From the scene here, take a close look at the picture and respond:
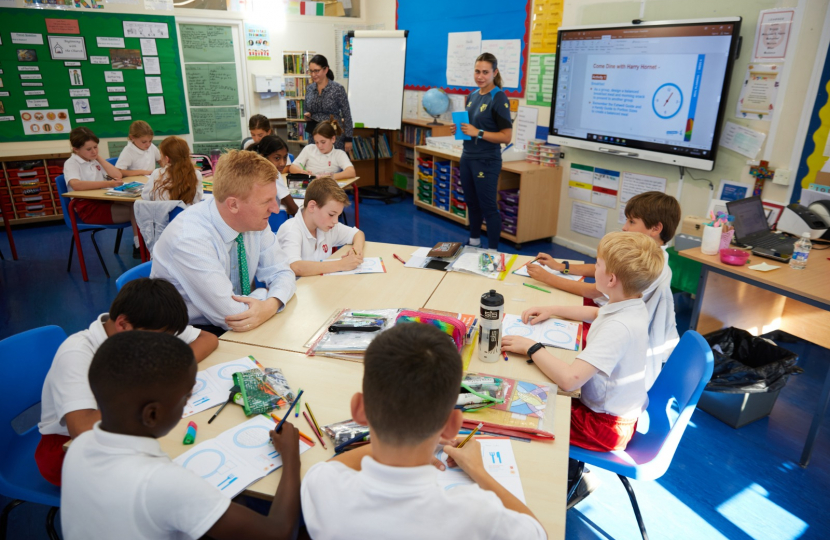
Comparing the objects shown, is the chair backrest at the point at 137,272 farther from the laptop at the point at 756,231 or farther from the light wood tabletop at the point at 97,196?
the laptop at the point at 756,231

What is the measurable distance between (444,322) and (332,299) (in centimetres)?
63

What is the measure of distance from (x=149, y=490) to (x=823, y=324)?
3.75 metres

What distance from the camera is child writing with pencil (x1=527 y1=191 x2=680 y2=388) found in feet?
6.37

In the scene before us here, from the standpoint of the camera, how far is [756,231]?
3.13 meters

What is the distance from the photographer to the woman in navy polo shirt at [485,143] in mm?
4355

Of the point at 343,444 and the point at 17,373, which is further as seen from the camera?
the point at 17,373

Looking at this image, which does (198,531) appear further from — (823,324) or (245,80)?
(245,80)

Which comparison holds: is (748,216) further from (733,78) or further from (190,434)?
(190,434)

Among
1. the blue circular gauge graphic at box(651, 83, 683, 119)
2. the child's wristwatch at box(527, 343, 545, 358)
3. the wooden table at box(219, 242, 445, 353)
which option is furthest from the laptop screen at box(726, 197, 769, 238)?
the child's wristwatch at box(527, 343, 545, 358)

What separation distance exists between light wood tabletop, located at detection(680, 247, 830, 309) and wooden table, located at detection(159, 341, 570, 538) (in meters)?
1.59

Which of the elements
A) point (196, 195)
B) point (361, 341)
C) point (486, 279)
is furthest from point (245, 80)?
point (361, 341)

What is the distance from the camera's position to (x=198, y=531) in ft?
3.15

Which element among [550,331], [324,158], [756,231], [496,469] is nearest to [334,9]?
[324,158]

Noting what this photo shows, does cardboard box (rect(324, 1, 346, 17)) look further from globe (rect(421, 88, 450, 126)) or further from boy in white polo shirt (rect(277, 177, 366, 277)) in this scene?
boy in white polo shirt (rect(277, 177, 366, 277))
